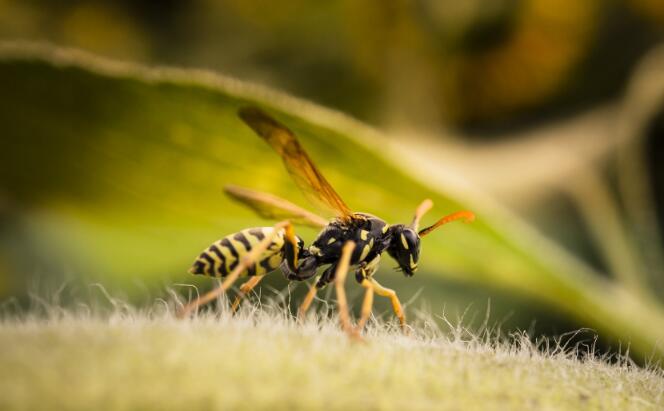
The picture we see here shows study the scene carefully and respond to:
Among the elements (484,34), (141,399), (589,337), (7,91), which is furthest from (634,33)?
(141,399)

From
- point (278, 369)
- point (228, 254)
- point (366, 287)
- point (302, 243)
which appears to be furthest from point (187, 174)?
point (278, 369)

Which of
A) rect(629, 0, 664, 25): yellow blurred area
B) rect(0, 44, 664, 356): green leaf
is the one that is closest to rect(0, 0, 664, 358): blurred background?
rect(629, 0, 664, 25): yellow blurred area

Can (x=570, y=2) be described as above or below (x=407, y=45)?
above

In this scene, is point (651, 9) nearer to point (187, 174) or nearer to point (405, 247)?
point (405, 247)

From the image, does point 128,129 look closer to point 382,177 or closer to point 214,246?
point 214,246

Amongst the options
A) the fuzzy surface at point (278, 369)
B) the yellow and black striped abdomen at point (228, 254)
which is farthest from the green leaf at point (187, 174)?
the fuzzy surface at point (278, 369)

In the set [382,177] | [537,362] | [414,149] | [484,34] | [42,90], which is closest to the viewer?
[537,362]

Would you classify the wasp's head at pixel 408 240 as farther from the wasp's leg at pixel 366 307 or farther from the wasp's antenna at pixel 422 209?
the wasp's leg at pixel 366 307

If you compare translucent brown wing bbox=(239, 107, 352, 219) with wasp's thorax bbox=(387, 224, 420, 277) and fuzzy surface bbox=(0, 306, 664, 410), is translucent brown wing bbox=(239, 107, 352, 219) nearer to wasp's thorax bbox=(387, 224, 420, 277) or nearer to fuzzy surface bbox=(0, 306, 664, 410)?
wasp's thorax bbox=(387, 224, 420, 277)
